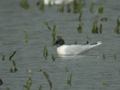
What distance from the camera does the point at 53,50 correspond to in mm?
16656

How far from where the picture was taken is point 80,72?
14156mm

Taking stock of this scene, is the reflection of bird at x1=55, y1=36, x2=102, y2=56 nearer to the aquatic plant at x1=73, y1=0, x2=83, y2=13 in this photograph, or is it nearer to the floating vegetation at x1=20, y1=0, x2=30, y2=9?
the aquatic plant at x1=73, y1=0, x2=83, y2=13

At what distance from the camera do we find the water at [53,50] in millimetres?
13328

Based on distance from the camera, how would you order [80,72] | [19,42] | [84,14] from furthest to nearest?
[84,14], [19,42], [80,72]

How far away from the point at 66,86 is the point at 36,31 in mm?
7046

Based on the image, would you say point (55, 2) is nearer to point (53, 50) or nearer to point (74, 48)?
point (53, 50)

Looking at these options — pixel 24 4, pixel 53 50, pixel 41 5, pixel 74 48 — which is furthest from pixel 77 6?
pixel 74 48

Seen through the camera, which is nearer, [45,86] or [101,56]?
[45,86]

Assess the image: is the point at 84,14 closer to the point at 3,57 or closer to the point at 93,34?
the point at 93,34

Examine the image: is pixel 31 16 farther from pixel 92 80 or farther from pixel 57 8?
pixel 92 80

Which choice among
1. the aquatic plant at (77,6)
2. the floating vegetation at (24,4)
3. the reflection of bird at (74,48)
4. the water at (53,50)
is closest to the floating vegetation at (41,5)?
the water at (53,50)

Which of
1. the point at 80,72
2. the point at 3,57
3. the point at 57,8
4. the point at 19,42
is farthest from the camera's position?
the point at 57,8

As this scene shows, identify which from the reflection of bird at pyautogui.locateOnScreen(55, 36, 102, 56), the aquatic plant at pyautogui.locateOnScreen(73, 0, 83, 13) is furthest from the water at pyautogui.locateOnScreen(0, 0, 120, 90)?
the aquatic plant at pyautogui.locateOnScreen(73, 0, 83, 13)

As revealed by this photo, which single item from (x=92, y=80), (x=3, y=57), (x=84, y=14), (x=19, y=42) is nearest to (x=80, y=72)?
(x=92, y=80)
